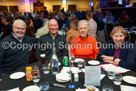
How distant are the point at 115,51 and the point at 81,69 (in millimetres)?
797

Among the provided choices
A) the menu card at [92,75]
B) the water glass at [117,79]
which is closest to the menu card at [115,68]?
the water glass at [117,79]

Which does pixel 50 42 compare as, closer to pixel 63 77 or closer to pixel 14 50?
pixel 14 50

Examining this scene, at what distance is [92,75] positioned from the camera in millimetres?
1218

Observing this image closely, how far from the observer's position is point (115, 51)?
2.09 metres

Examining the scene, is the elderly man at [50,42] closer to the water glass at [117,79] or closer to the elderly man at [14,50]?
the elderly man at [14,50]

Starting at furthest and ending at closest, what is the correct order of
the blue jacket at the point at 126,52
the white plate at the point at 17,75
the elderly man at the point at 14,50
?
the elderly man at the point at 14,50
the blue jacket at the point at 126,52
the white plate at the point at 17,75

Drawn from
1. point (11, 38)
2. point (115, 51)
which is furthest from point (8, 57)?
point (115, 51)

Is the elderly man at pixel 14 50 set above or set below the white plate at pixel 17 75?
above

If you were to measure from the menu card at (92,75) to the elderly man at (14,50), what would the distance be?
1.34 m

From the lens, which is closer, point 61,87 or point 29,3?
point 61,87

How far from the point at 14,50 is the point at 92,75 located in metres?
1.43

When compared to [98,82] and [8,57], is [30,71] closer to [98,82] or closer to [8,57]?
[98,82]

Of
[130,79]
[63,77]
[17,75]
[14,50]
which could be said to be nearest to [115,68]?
[130,79]

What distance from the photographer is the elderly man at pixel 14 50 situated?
2.05 m
